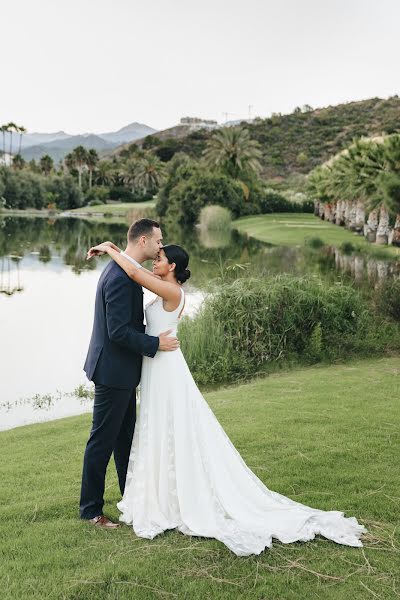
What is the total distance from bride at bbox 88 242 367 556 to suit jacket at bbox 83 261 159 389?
0.41 ft

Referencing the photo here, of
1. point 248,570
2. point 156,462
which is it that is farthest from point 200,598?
point 156,462

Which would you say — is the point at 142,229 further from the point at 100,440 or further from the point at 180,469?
the point at 180,469

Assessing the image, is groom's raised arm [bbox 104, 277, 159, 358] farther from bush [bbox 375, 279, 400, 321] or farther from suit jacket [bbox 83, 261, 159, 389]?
bush [bbox 375, 279, 400, 321]

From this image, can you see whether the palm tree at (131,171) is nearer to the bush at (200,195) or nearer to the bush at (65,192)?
the bush at (65,192)

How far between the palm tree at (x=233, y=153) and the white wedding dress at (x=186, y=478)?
69.3 meters

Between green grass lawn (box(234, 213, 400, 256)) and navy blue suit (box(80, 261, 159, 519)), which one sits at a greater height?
navy blue suit (box(80, 261, 159, 519))

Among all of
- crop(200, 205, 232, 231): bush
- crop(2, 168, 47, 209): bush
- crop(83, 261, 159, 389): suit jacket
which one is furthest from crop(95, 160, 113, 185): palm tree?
crop(83, 261, 159, 389): suit jacket

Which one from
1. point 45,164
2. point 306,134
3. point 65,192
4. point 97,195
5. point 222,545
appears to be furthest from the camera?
point 306,134

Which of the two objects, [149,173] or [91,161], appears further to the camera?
[91,161]

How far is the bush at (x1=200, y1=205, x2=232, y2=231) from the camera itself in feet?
208

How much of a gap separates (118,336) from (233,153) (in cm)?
7096

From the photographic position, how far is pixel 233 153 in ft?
241

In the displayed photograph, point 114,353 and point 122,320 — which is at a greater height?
point 122,320

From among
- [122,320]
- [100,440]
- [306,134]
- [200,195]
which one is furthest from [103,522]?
[306,134]
